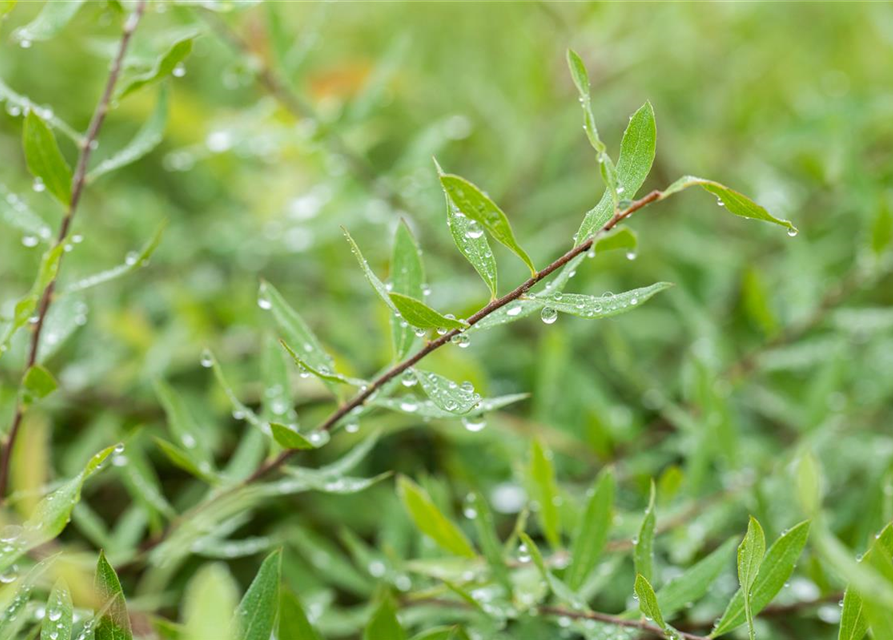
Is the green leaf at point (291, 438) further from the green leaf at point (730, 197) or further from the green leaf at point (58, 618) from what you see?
the green leaf at point (730, 197)

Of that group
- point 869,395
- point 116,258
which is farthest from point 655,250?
point 116,258

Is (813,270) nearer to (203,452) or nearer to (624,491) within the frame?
(624,491)

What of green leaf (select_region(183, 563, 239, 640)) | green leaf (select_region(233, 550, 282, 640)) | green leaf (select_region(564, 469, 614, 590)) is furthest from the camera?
green leaf (select_region(564, 469, 614, 590))

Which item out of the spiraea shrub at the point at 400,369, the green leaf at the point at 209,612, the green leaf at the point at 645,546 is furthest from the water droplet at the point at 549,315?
the green leaf at the point at 209,612

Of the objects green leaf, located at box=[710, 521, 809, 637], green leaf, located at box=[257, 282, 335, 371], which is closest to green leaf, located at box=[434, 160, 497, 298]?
green leaf, located at box=[257, 282, 335, 371]

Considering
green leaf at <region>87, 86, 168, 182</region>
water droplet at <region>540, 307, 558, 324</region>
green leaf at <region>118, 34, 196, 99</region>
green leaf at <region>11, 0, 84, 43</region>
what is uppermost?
green leaf at <region>11, 0, 84, 43</region>

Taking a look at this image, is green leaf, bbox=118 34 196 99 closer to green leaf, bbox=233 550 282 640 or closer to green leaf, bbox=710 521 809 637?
green leaf, bbox=233 550 282 640
